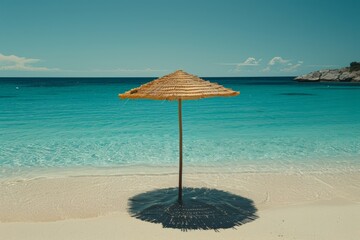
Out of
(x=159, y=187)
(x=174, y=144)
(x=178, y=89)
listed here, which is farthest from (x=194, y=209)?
(x=174, y=144)

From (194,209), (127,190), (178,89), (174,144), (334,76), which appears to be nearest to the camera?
(178,89)

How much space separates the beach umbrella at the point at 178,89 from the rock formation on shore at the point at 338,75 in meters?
74.7

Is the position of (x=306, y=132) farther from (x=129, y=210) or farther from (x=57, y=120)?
(x=57, y=120)

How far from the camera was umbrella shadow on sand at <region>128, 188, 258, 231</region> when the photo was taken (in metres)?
5.23

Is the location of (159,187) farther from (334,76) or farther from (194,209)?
(334,76)

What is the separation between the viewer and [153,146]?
36.1ft

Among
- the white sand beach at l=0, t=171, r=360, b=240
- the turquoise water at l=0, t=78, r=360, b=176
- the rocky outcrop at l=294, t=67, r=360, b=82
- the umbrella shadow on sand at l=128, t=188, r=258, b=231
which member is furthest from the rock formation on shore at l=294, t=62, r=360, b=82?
the umbrella shadow on sand at l=128, t=188, r=258, b=231

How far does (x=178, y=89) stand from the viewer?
16.6 feet

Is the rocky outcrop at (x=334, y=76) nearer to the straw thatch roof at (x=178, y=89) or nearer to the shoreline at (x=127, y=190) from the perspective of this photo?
the shoreline at (x=127, y=190)

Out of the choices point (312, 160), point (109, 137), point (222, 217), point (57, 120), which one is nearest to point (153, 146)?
point (109, 137)

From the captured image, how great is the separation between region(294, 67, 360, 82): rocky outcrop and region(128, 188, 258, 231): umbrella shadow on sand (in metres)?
73.9

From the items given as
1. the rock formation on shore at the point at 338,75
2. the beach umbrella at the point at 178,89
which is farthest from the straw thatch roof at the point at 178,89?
the rock formation on shore at the point at 338,75

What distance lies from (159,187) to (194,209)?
1494 mm

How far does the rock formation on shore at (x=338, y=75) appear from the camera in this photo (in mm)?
72312
